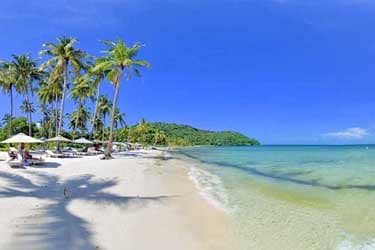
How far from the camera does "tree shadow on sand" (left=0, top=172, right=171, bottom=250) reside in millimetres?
5629

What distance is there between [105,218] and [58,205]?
174 cm

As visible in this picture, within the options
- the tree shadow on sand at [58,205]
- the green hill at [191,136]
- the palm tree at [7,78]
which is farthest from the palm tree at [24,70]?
the green hill at [191,136]

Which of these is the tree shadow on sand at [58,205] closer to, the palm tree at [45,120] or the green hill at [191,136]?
the palm tree at [45,120]

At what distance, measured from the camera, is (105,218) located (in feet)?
24.1

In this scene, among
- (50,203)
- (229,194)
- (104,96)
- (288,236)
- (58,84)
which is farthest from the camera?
(104,96)

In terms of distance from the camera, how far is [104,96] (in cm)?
5928

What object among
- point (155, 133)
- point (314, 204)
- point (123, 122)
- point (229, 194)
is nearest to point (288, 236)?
point (314, 204)

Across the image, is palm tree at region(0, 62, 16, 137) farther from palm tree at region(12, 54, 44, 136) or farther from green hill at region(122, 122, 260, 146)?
green hill at region(122, 122, 260, 146)

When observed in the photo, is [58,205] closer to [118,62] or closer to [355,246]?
[355,246]

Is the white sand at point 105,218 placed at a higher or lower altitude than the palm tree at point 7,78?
lower

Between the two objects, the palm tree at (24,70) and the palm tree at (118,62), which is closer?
the palm tree at (118,62)

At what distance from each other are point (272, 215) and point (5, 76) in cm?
3520

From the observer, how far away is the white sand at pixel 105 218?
580 centimetres

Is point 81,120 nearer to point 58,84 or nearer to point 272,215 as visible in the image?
point 58,84
